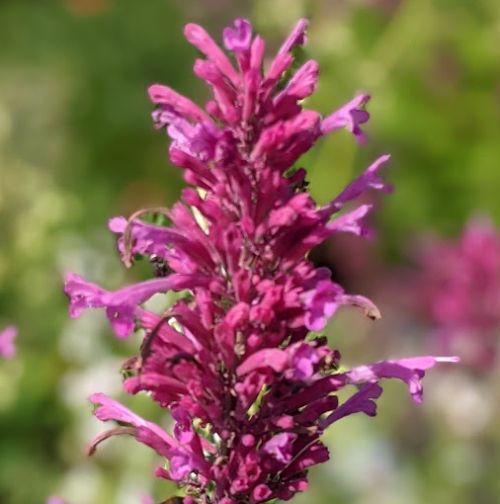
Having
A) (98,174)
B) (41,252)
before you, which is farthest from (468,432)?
(98,174)

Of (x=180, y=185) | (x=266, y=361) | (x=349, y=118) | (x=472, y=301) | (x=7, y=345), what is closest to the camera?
(x=266, y=361)

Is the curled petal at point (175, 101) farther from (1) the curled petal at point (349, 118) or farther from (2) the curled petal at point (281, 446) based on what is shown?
(2) the curled petal at point (281, 446)

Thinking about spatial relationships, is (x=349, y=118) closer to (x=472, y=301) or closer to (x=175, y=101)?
(x=175, y=101)

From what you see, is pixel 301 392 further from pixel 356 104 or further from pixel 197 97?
pixel 197 97

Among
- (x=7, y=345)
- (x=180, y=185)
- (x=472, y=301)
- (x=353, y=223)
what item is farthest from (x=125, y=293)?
(x=180, y=185)

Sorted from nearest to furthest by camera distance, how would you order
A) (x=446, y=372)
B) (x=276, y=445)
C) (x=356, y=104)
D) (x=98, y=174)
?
(x=276, y=445) → (x=356, y=104) → (x=446, y=372) → (x=98, y=174)

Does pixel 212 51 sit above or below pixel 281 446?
above
